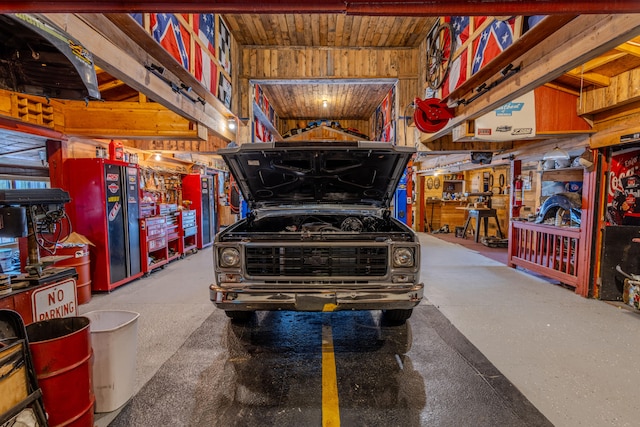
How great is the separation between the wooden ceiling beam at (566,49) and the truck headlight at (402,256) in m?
A: 1.94

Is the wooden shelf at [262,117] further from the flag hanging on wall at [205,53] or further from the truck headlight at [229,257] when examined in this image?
the truck headlight at [229,257]

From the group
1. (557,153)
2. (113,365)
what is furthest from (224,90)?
(557,153)

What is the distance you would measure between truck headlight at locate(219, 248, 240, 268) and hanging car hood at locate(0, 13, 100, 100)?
4.87ft

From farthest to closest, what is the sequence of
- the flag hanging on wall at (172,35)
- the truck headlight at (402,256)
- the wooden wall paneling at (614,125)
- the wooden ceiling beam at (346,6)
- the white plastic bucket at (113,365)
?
the wooden wall paneling at (614,125) → the flag hanging on wall at (172,35) → the truck headlight at (402,256) → the white plastic bucket at (113,365) → the wooden ceiling beam at (346,6)

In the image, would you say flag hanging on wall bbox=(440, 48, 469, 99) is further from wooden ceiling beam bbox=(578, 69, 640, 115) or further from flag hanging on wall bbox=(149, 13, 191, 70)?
flag hanging on wall bbox=(149, 13, 191, 70)

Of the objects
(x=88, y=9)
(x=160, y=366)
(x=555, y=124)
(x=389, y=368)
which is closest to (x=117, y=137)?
(x=160, y=366)

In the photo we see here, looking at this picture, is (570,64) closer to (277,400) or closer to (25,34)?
(277,400)

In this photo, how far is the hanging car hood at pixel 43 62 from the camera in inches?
66.7

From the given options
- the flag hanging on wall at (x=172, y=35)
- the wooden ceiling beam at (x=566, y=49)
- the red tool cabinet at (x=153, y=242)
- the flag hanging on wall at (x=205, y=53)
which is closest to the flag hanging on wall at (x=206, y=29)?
the flag hanging on wall at (x=205, y=53)

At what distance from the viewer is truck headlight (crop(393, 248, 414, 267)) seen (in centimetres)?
247

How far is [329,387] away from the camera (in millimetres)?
2121

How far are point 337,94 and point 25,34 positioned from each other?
812 centimetres

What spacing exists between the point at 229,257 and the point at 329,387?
49.9 inches

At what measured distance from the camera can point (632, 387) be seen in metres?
2.15
